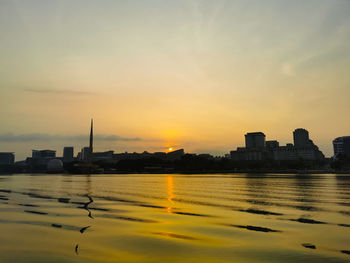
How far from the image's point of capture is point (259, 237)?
21484mm

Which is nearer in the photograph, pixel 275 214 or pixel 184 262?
pixel 184 262

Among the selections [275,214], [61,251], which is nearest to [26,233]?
[61,251]

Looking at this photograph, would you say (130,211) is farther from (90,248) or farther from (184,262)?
(184,262)

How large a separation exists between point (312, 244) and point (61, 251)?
16121 mm

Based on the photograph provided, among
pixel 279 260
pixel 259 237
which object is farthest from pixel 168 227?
pixel 279 260

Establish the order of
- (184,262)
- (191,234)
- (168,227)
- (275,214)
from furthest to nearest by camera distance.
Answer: (275,214) → (168,227) → (191,234) → (184,262)

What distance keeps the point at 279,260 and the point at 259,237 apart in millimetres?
5385

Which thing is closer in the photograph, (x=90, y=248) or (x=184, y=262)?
(x=184, y=262)

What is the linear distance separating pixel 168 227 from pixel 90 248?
8376mm

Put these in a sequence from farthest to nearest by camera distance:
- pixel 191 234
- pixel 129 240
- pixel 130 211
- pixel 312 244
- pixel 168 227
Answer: pixel 130 211, pixel 168 227, pixel 191 234, pixel 129 240, pixel 312 244

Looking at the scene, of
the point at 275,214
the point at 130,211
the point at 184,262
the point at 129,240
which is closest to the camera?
the point at 184,262

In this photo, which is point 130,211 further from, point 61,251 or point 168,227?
point 61,251

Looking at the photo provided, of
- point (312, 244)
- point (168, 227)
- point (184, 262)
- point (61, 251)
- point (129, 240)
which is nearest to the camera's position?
point (184, 262)

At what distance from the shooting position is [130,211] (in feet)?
115
